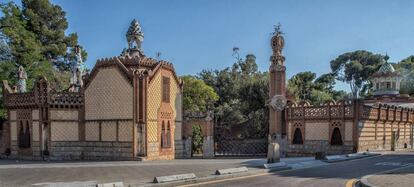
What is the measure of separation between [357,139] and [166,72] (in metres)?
13.2

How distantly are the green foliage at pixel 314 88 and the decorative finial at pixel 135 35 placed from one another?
26079 mm

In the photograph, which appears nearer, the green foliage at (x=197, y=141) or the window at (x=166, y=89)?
the window at (x=166, y=89)

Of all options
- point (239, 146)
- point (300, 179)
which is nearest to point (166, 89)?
point (239, 146)

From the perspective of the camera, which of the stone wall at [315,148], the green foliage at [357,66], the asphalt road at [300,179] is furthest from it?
the green foliage at [357,66]

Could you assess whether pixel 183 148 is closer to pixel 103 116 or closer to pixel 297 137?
pixel 103 116

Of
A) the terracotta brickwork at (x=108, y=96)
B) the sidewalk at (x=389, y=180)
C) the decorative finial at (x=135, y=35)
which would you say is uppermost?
the decorative finial at (x=135, y=35)

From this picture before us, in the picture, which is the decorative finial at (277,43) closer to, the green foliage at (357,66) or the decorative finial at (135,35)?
the decorative finial at (135,35)

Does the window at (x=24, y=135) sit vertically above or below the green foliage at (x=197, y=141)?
above

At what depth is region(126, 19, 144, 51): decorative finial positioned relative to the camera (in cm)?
2752

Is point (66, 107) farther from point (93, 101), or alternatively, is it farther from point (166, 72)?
point (166, 72)

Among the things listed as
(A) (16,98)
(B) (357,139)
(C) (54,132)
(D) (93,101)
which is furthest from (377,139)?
(A) (16,98)

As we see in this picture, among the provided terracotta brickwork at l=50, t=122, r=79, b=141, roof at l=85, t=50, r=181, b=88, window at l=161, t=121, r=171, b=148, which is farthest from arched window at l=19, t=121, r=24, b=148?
window at l=161, t=121, r=171, b=148

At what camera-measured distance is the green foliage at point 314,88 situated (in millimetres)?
55969

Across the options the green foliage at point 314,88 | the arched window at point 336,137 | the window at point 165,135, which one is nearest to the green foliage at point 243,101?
the green foliage at point 314,88
